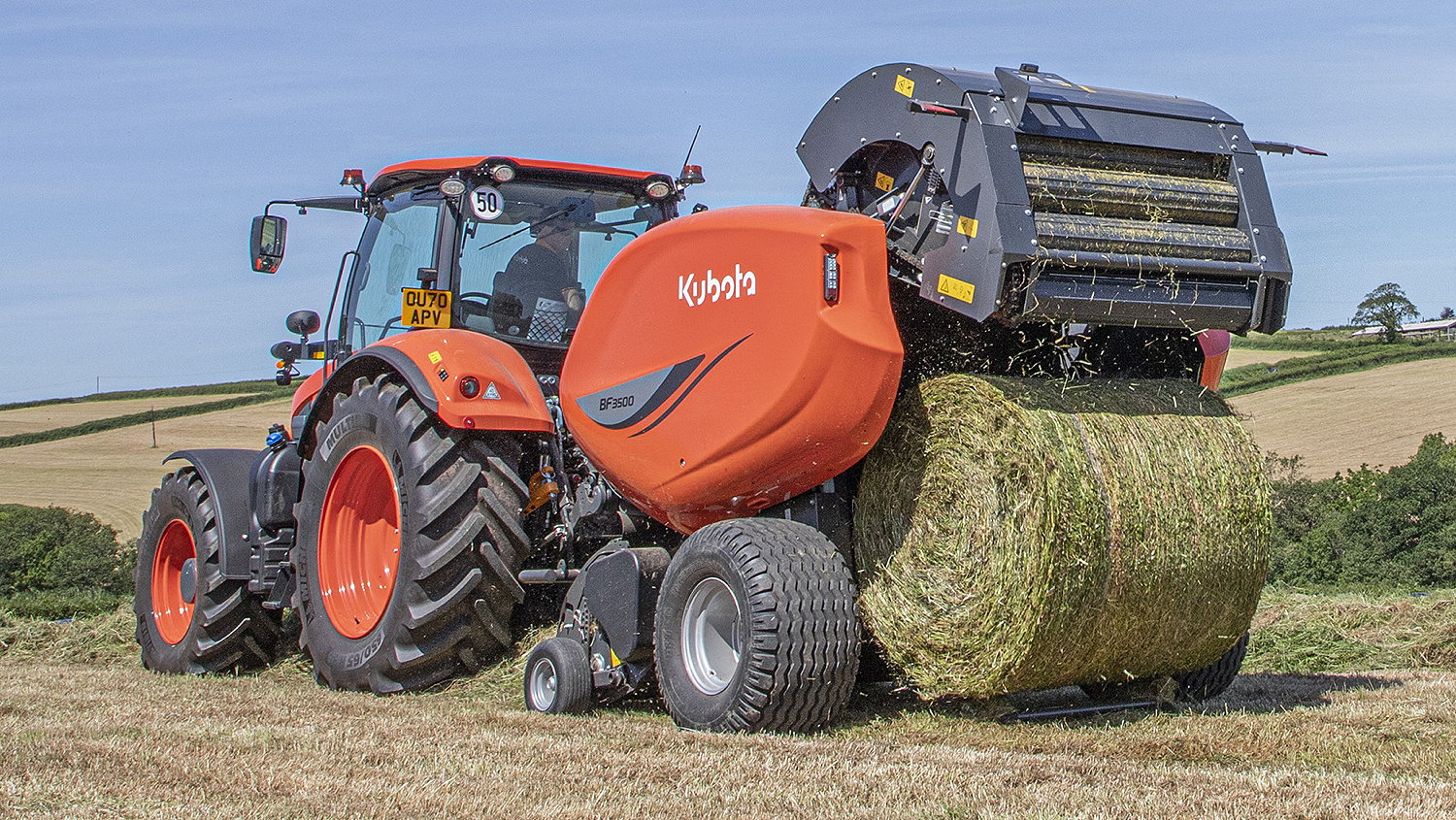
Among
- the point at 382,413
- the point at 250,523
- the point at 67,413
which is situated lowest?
the point at 67,413

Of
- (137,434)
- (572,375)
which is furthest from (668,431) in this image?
(137,434)

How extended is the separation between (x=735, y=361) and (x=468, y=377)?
5.13 ft

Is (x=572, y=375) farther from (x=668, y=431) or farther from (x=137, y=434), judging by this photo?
(x=137, y=434)

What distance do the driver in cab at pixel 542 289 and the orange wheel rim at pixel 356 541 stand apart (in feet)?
3.11

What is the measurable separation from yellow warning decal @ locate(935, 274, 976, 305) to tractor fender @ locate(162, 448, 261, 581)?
454cm

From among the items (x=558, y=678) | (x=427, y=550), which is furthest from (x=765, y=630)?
(x=427, y=550)

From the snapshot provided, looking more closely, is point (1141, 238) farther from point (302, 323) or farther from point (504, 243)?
point (302, 323)

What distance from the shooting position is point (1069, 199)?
5066 millimetres

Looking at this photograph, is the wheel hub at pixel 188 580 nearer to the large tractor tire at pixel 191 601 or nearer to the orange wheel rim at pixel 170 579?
the large tractor tire at pixel 191 601

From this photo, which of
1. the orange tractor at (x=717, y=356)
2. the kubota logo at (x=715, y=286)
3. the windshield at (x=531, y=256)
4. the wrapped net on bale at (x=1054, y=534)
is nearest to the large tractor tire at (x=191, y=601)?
the orange tractor at (x=717, y=356)

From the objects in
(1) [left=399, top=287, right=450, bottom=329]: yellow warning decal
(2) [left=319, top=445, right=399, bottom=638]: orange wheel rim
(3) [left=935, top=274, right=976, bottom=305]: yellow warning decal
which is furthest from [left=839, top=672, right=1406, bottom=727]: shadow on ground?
(1) [left=399, top=287, right=450, bottom=329]: yellow warning decal

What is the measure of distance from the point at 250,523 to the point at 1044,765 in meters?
5.24

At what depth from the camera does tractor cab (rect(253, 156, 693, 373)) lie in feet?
23.1

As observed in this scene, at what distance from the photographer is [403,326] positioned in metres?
7.03
